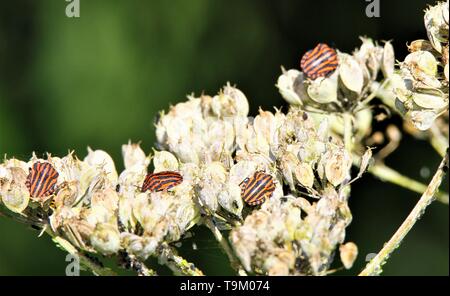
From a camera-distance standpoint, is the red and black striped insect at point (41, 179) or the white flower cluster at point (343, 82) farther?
the white flower cluster at point (343, 82)

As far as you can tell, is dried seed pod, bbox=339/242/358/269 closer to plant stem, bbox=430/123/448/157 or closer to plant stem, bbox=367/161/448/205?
plant stem, bbox=367/161/448/205

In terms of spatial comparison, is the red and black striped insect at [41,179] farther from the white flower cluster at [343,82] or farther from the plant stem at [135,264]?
the white flower cluster at [343,82]

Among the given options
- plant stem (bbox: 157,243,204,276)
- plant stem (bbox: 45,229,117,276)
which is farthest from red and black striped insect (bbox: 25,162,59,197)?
plant stem (bbox: 157,243,204,276)

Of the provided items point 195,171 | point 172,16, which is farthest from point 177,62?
point 195,171

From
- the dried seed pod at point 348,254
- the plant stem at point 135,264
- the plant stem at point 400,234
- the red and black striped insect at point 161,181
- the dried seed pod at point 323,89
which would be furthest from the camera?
the dried seed pod at point 323,89

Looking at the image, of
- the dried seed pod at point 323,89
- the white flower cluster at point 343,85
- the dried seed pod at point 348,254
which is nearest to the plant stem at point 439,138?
the white flower cluster at point 343,85
